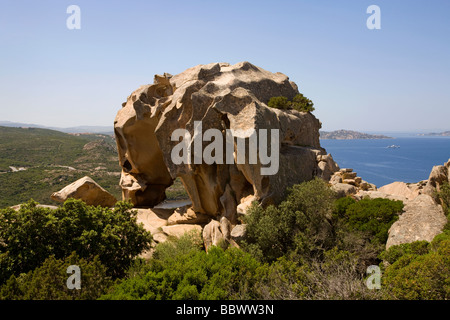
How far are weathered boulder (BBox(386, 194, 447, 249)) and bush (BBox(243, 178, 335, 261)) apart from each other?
13.4ft

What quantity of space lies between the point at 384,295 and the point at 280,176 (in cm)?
1238

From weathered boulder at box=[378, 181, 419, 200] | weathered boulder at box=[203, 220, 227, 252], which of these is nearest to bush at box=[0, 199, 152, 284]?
weathered boulder at box=[203, 220, 227, 252]

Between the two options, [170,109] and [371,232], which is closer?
[371,232]

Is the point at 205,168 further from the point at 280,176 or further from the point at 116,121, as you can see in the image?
the point at 116,121

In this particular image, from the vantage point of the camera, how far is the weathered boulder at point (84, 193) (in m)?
33.3

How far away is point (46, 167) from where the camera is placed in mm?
83688

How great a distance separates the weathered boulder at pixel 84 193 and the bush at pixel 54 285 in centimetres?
1969

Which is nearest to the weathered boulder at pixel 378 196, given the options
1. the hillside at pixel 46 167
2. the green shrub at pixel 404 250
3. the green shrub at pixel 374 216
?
the green shrub at pixel 374 216

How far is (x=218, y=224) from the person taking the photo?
23906 millimetres

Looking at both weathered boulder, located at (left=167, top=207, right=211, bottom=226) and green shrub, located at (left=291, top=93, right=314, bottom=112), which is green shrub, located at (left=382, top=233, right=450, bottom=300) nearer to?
weathered boulder, located at (left=167, top=207, right=211, bottom=226)

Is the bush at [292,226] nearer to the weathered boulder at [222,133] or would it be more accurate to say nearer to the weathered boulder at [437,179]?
the weathered boulder at [222,133]

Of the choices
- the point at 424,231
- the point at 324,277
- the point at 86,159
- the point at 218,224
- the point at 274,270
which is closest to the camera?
the point at 324,277

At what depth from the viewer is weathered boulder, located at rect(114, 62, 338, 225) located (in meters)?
23.7
